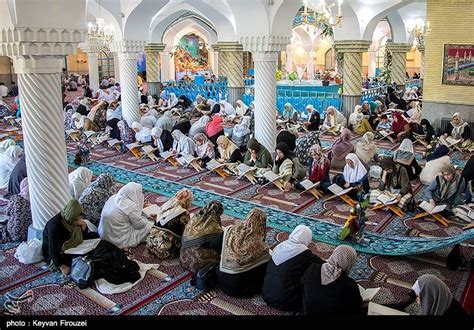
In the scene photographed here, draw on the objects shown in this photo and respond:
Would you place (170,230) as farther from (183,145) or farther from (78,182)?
(183,145)

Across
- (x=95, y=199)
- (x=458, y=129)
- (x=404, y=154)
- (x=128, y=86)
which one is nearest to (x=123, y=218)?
(x=95, y=199)

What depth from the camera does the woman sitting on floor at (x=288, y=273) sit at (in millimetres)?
3279

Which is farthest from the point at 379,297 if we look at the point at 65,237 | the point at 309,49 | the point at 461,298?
the point at 309,49

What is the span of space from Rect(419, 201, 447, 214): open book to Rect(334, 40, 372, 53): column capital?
6.84 metres

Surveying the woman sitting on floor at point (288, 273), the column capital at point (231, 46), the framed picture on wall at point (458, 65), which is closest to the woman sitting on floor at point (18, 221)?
the woman sitting on floor at point (288, 273)

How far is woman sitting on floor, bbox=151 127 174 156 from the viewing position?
26.0 ft

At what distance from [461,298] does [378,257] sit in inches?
31.9

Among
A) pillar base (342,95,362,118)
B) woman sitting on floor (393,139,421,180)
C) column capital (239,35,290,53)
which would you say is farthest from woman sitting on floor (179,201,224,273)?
pillar base (342,95,362,118)

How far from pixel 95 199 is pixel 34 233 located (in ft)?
2.02

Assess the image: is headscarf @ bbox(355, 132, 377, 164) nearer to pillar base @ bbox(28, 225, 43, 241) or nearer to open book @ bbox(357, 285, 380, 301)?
open book @ bbox(357, 285, 380, 301)

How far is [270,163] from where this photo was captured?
22.2 feet

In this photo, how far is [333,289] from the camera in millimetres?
2973

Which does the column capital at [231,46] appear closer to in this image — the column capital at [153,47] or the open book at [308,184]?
the column capital at [153,47]

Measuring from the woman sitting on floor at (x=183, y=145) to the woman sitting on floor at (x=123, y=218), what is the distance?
302 centimetres
